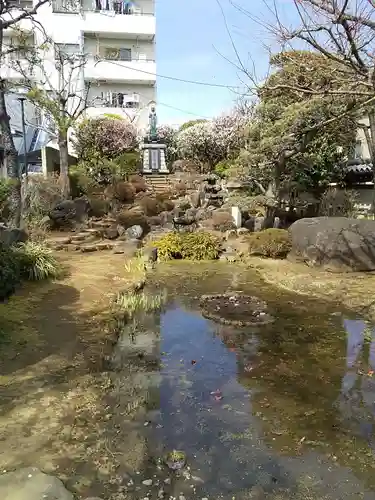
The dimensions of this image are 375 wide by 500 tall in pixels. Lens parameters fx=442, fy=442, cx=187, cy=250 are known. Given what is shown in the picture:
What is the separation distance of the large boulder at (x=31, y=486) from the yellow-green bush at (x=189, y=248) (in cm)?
856

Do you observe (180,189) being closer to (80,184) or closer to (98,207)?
(80,184)

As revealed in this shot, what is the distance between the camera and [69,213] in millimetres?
14516

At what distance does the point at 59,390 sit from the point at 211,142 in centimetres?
2091

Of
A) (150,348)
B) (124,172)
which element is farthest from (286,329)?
(124,172)

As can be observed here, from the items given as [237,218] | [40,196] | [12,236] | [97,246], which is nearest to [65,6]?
[40,196]

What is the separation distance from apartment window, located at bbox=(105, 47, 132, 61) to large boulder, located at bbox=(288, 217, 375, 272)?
24395 millimetres

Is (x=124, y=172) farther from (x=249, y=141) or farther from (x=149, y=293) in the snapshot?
(x=149, y=293)

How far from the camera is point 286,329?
630 centimetres

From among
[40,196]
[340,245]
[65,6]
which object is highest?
[65,6]

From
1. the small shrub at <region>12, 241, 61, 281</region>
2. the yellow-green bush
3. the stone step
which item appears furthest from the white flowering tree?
the small shrub at <region>12, 241, 61, 281</region>

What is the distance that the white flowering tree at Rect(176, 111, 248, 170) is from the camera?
23.1 m

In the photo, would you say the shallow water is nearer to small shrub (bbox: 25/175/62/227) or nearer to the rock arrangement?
the rock arrangement

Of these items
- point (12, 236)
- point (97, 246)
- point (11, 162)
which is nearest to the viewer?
point (12, 236)

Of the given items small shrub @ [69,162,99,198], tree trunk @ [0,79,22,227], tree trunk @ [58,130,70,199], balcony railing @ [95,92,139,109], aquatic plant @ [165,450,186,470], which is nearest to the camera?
aquatic plant @ [165,450,186,470]
